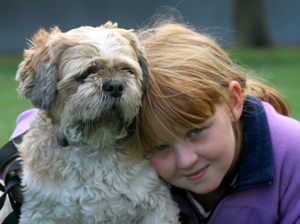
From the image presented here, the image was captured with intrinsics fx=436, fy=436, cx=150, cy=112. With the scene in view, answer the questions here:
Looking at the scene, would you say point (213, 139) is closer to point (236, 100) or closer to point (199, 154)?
point (199, 154)

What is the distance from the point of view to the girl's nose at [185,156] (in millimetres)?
3365

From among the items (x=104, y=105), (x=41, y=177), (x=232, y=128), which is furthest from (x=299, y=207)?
(x=41, y=177)

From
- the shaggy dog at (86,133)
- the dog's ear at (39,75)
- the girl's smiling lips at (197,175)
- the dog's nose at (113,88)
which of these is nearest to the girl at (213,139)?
the girl's smiling lips at (197,175)

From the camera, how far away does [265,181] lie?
348cm

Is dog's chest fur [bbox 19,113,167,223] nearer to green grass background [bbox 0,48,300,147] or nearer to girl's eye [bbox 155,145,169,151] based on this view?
girl's eye [bbox 155,145,169,151]

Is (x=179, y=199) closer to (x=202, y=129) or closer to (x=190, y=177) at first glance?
(x=190, y=177)

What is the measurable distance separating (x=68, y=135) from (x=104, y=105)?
1.54 feet

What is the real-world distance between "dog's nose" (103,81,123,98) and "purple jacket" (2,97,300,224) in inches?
52.5

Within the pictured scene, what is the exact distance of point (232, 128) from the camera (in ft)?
12.1

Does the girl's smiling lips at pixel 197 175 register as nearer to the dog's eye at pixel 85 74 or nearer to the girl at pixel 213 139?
the girl at pixel 213 139

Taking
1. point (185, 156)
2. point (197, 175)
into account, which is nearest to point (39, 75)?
point (185, 156)

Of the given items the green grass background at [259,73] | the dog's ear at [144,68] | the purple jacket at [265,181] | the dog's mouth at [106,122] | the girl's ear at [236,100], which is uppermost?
the dog's ear at [144,68]

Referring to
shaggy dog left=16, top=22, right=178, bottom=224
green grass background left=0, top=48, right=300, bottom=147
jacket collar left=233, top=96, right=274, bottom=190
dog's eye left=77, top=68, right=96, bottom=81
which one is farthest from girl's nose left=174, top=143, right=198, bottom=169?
green grass background left=0, top=48, right=300, bottom=147

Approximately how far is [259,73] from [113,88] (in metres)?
4.22
